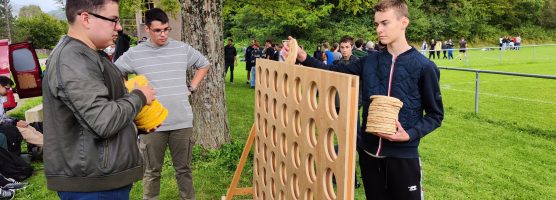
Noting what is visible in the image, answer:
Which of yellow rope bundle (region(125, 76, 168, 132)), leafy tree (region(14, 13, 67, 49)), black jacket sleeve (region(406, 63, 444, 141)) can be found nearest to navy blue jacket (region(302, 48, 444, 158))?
black jacket sleeve (region(406, 63, 444, 141))

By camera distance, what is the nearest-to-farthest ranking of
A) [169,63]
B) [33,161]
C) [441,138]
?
[169,63], [33,161], [441,138]

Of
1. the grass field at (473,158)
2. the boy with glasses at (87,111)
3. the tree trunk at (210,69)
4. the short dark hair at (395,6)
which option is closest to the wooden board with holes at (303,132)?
the short dark hair at (395,6)

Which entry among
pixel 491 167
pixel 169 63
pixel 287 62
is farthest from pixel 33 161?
pixel 491 167

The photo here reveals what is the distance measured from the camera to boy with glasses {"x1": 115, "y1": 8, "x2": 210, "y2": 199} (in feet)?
13.0

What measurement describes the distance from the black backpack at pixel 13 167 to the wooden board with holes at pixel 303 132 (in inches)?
144

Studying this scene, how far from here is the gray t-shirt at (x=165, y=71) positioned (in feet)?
13.0

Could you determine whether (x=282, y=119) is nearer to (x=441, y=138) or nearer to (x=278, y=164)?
(x=278, y=164)

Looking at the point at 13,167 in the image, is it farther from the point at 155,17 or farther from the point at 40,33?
the point at 40,33

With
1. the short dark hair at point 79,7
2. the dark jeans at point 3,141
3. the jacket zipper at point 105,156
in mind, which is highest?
the short dark hair at point 79,7

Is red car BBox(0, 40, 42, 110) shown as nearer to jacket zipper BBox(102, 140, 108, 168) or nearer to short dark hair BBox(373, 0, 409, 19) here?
jacket zipper BBox(102, 140, 108, 168)

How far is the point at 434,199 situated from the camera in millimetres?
4855

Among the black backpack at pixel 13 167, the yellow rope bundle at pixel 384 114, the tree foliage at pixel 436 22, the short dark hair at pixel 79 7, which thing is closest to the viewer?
the short dark hair at pixel 79 7

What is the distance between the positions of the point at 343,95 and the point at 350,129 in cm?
17

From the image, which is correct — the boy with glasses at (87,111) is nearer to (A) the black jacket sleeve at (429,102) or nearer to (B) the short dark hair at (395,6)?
(B) the short dark hair at (395,6)
